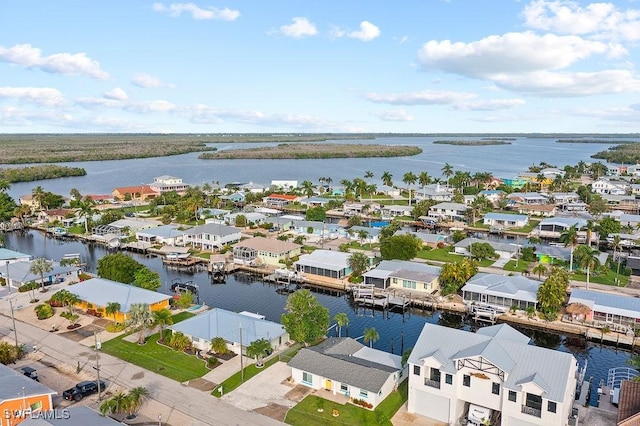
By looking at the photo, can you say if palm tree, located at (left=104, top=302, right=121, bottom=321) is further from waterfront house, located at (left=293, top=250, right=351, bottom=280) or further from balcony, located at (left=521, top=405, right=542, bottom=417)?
balcony, located at (left=521, top=405, right=542, bottom=417)

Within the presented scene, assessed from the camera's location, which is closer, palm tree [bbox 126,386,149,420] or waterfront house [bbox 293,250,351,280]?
palm tree [bbox 126,386,149,420]

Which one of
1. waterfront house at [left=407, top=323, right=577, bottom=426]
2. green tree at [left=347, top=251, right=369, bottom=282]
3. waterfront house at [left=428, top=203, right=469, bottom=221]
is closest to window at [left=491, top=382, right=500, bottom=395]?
waterfront house at [left=407, top=323, right=577, bottom=426]

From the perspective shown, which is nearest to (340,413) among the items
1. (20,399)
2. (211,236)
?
(20,399)

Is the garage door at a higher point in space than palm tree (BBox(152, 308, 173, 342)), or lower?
lower

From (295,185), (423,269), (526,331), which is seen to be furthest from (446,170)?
(526,331)

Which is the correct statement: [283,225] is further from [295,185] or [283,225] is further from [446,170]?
[446,170]

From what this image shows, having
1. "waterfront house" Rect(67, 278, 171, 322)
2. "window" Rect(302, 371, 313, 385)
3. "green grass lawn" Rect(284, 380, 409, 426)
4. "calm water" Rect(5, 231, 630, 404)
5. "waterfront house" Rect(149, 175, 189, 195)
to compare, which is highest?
"waterfront house" Rect(149, 175, 189, 195)
